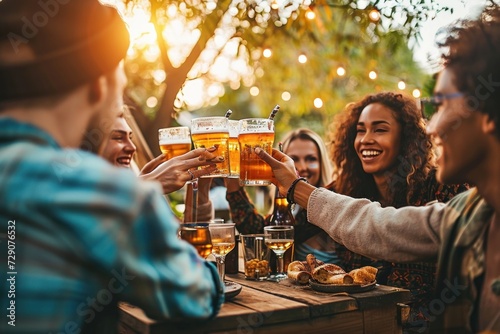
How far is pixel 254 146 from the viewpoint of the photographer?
8.10ft

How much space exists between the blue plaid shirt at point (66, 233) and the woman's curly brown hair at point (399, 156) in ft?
7.19

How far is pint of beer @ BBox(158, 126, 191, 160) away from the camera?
2.80 metres

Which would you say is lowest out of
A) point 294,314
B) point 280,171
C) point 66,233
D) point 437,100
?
point 294,314

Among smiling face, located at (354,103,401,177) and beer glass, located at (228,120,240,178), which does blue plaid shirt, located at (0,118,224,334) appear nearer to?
beer glass, located at (228,120,240,178)

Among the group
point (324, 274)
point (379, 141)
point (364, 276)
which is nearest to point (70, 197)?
point (324, 274)

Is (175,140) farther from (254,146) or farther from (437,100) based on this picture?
(437,100)

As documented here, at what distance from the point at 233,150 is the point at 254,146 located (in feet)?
0.67

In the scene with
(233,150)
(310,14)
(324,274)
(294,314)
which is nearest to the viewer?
(294,314)

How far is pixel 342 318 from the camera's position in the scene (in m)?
1.96

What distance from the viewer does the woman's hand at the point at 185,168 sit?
2.50 m

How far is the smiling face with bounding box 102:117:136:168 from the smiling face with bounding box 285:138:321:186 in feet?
4.87

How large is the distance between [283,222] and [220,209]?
1.78 m

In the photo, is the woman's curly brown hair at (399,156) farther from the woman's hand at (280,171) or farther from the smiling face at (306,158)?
the woman's hand at (280,171)

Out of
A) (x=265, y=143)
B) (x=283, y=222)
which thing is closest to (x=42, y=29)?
(x=265, y=143)
